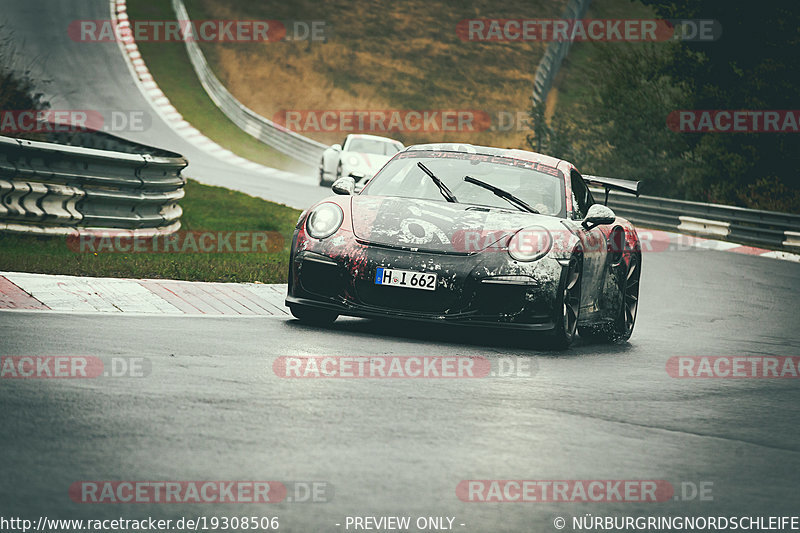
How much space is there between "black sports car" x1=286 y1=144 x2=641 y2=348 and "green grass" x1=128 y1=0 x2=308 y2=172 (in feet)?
83.7

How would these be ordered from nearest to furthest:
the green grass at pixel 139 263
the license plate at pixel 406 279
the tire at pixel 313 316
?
the license plate at pixel 406 279 → the tire at pixel 313 316 → the green grass at pixel 139 263

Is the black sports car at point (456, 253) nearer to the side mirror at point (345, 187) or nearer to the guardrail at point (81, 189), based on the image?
the side mirror at point (345, 187)

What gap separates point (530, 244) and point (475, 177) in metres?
1.33

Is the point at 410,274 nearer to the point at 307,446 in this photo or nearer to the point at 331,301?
the point at 331,301

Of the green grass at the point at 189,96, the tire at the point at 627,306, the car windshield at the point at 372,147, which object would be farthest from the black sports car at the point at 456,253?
the green grass at the point at 189,96

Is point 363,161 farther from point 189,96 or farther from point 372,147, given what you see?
point 189,96

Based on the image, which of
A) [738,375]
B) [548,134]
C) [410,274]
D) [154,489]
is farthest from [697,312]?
[548,134]

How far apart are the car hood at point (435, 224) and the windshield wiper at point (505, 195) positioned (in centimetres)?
20

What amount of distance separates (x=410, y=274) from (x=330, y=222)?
32.1 inches

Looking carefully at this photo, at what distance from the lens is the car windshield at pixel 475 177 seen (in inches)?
361

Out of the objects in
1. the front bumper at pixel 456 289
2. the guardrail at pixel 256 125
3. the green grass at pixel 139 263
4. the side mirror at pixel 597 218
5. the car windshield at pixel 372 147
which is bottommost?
the green grass at pixel 139 263

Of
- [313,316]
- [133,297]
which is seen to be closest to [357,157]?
[133,297]

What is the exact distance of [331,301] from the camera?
8328mm

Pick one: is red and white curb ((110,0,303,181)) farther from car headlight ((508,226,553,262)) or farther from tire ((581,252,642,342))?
car headlight ((508,226,553,262))
